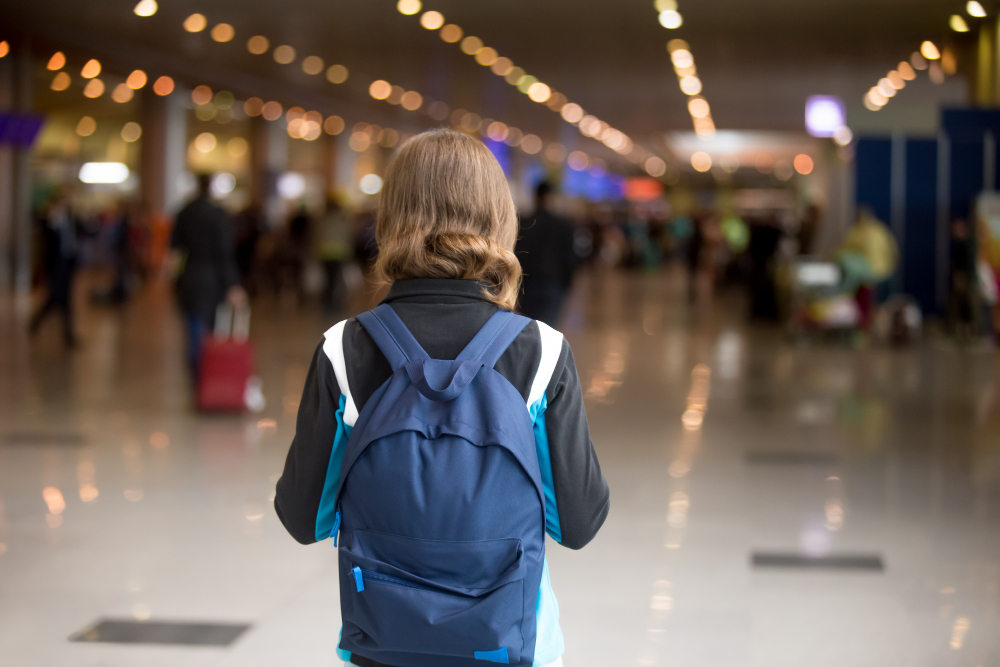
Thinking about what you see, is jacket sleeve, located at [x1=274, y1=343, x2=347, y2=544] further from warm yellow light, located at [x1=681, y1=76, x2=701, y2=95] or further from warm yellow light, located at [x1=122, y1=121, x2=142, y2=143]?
warm yellow light, located at [x1=122, y1=121, x2=142, y2=143]

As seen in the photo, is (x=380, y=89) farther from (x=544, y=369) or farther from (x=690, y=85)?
(x=544, y=369)

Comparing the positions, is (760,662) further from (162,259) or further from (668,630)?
(162,259)

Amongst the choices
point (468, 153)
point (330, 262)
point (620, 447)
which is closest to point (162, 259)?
point (330, 262)

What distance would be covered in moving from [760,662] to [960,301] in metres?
11.1

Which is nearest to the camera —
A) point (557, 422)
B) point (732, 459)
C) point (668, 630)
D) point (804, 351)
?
point (557, 422)

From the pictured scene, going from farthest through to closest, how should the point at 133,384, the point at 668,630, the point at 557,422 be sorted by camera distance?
the point at 133,384 < the point at 668,630 < the point at 557,422

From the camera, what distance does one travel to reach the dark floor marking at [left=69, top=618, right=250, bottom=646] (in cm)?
350

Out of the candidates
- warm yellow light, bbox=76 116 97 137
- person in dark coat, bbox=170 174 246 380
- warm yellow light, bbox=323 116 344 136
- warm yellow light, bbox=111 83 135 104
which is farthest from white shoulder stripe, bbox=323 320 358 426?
warm yellow light, bbox=323 116 344 136

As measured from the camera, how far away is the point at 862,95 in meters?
22.4

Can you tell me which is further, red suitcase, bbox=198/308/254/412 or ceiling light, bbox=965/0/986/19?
ceiling light, bbox=965/0/986/19

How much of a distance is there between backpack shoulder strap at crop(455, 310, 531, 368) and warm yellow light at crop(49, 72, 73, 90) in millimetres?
22389

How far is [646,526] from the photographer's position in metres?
4.93

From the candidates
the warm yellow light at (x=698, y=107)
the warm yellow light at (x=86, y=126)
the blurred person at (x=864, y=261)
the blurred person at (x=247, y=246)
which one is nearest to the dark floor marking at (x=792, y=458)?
the blurred person at (x=864, y=261)

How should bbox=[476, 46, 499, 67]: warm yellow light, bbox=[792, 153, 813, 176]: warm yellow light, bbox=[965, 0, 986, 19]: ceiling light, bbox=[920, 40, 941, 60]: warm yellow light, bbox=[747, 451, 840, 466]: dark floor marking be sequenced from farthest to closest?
bbox=[792, 153, 813, 176]: warm yellow light → bbox=[476, 46, 499, 67]: warm yellow light → bbox=[920, 40, 941, 60]: warm yellow light → bbox=[965, 0, 986, 19]: ceiling light → bbox=[747, 451, 840, 466]: dark floor marking
